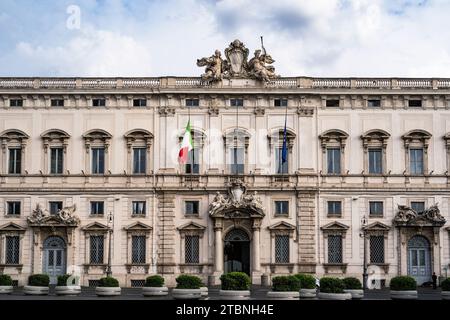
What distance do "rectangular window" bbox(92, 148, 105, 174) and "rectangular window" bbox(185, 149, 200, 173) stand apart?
275 inches

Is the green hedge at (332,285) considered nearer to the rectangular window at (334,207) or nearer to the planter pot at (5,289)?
the rectangular window at (334,207)

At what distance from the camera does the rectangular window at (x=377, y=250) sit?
62.6 m

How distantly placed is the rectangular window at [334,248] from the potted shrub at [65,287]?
21501mm

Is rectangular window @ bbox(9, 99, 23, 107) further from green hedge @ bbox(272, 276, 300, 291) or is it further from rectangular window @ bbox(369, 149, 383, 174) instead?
green hedge @ bbox(272, 276, 300, 291)

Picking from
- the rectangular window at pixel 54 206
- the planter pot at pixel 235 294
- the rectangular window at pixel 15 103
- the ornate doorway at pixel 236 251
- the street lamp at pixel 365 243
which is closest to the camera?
the planter pot at pixel 235 294

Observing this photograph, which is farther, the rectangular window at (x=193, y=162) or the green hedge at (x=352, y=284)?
the rectangular window at (x=193, y=162)

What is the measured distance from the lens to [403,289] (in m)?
47.0

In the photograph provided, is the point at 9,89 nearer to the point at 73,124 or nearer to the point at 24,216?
the point at 73,124

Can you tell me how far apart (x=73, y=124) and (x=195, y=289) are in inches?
920

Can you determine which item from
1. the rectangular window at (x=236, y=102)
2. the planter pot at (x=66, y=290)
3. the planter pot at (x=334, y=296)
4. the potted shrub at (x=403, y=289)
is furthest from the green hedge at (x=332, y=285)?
the rectangular window at (x=236, y=102)
